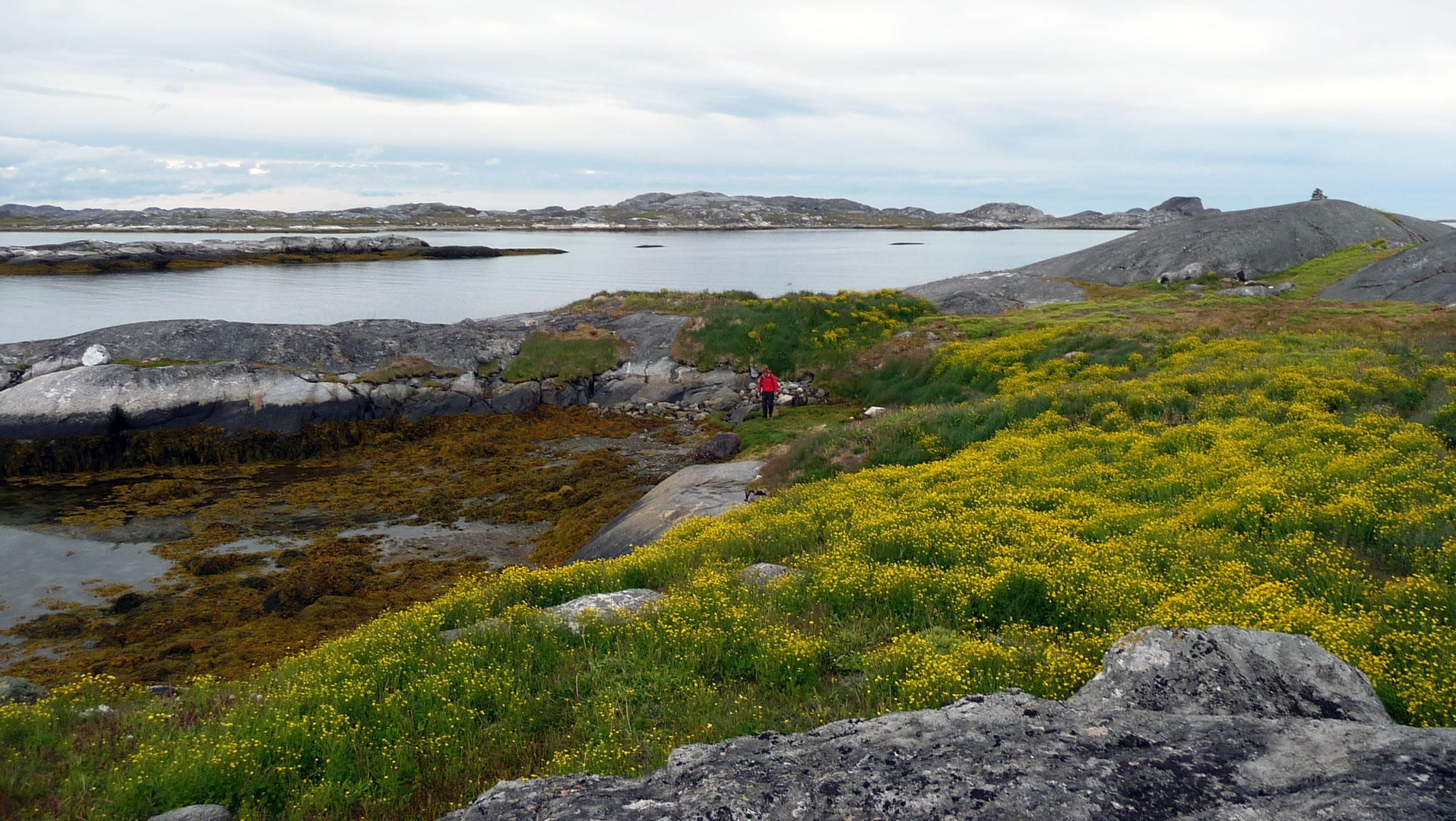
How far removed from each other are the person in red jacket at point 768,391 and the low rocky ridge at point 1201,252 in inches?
671

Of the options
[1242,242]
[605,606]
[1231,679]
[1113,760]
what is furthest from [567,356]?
[1242,242]

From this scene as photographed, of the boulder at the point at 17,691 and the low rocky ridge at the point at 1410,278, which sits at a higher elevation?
the low rocky ridge at the point at 1410,278

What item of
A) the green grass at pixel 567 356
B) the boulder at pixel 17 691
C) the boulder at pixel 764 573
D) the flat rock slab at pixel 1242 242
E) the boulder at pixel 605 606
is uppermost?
the flat rock slab at pixel 1242 242

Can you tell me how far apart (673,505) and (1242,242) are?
48255 mm

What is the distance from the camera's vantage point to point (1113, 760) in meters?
4.20

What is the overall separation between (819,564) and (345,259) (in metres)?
125

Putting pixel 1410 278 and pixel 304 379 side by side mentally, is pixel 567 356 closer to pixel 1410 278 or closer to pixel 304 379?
pixel 304 379

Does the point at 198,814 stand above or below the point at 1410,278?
below

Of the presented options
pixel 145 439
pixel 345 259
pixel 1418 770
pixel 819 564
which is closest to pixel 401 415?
pixel 145 439

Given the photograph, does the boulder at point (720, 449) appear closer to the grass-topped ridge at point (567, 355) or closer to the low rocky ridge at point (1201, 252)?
the grass-topped ridge at point (567, 355)

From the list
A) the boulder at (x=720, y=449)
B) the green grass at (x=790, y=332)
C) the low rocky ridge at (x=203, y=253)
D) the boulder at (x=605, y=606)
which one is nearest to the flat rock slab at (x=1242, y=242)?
the green grass at (x=790, y=332)

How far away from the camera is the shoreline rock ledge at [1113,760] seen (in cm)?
372

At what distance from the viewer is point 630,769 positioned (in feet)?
19.3

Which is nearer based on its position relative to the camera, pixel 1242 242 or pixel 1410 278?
pixel 1410 278
